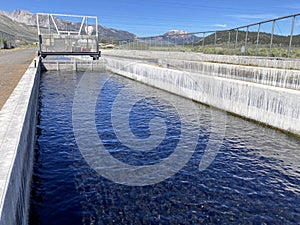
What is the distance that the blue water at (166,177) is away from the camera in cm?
616

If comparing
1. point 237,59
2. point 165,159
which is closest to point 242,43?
point 237,59

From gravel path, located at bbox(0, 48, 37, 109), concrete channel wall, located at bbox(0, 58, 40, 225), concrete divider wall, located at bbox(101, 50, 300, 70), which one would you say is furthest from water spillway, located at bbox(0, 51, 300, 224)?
gravel path, located at bbox(0, 48, 37, 109)

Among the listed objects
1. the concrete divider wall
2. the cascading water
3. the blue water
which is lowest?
the blue water

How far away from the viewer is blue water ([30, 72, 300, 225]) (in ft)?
20.2

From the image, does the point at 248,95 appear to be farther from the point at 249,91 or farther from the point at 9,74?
the point at 9,74

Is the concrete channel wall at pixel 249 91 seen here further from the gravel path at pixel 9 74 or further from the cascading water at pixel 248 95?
the gravel path at pixel 9 74

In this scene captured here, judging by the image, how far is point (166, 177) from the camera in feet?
26.0

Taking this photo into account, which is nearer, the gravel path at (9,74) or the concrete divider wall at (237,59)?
the gravel path at (9,74)

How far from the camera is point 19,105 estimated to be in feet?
27.5

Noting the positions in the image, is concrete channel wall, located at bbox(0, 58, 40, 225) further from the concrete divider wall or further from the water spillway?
the concrete divider wall

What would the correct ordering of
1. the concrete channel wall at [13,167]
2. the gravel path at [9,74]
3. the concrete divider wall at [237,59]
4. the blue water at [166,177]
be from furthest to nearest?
the concrete divider wall at [237,59], the gravel path at [9,74], the blue water at [166,177], the concrete channel wall at [13,167]

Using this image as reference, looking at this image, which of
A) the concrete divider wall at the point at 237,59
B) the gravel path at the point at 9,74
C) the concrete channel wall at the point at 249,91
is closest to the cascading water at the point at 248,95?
the concrete channel wall at the point at 249,91

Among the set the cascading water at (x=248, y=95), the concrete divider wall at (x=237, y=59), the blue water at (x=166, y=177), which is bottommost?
the blue water at (x=166, y=177)

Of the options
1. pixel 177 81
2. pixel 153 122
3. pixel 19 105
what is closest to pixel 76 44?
pixel 177 81
